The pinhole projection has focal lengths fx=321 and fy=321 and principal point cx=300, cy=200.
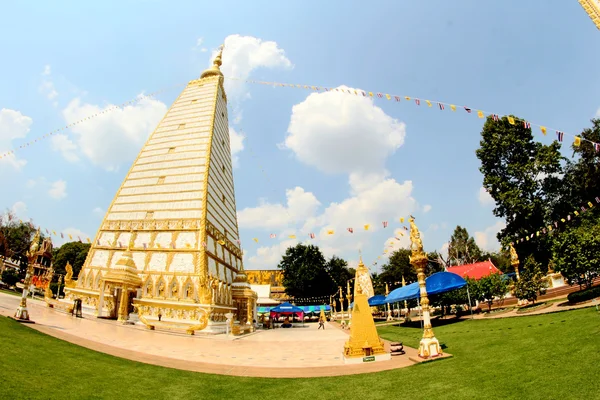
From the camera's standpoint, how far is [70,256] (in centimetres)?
5534

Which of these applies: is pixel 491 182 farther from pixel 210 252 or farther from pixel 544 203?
pixel 210 252

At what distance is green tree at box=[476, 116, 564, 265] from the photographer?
31266mm

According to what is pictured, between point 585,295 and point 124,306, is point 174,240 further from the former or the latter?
point 585,295

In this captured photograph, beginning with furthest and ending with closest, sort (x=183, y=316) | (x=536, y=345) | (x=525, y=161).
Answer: (x=525, y=161)
(x=183, y=316)
(x=536, y=345)

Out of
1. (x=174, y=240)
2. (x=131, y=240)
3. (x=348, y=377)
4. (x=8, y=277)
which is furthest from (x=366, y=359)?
(x=8, y=277)

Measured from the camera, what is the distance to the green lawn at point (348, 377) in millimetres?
5727

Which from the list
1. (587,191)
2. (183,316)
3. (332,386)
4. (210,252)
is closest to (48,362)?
(332,386)

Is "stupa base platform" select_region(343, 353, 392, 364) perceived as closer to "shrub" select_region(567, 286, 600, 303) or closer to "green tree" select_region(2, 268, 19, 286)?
"shrub" select_region(567, 286, 600, 303)

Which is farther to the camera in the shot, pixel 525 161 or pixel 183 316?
pixel 525 161

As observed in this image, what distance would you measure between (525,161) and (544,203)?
5.22 metres

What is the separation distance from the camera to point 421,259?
1118 centimetres

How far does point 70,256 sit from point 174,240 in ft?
133

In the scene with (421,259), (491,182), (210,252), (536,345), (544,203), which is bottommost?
(536,345)

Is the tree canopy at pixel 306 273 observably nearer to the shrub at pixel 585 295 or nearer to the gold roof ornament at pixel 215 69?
the gold roof ornament at pixel 215 69
